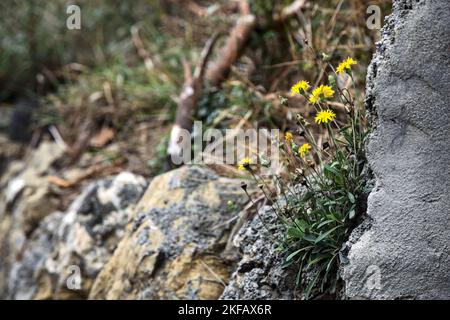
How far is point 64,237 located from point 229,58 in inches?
60.5

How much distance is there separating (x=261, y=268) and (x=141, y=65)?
3.34 meters

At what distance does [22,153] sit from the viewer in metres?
5.77

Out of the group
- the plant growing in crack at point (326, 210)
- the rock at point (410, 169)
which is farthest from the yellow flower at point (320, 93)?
the rock at point (410, 169)

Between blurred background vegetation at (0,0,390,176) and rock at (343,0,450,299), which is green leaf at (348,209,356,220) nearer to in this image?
rock at (343,0,450,299)

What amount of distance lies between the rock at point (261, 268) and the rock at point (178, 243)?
0.31m

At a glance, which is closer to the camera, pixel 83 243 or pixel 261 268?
pixel 261 268

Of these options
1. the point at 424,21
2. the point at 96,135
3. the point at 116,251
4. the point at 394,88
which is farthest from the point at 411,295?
the point at 96,135

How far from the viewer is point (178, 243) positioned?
3090mm

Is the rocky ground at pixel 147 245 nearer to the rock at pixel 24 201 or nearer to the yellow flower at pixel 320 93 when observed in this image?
the rock at pixel 24 201

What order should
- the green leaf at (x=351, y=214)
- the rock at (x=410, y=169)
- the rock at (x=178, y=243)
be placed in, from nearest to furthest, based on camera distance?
the rock at (x=410, y=169) < the green leaf at (x=351, y=214) < the rock at (x=178, y=243)

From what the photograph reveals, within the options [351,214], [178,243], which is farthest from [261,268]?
[178,243]


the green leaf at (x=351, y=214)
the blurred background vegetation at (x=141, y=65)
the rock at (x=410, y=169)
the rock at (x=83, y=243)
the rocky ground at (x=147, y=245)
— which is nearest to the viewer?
the rock at (x=410, y=169)

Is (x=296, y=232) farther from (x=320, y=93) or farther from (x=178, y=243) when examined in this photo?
(x=178, y=243)

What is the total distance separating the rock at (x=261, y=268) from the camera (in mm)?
2512
